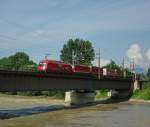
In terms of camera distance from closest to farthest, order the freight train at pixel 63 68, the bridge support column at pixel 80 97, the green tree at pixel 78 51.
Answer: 1. the freight train at pixel 63 68
2. the bridge support column at pixel 80 97
3. the green tree at pixel 78 51

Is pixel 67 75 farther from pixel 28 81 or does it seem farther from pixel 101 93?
pixel 101 93

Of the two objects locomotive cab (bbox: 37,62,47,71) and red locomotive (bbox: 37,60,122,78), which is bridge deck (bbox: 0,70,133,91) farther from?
locomotive cab (bbox: 37,62,47,71)

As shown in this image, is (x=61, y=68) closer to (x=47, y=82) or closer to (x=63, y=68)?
(x=63, y=68)

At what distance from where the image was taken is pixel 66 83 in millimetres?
73000

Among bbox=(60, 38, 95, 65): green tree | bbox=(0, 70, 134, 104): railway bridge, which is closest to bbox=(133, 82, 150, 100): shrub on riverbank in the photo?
bbox=(0, 70, 134, 104): railway bridge

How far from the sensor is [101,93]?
398 ft

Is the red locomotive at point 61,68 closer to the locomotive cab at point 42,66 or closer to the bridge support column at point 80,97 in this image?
the locomotive cab at point 42,66

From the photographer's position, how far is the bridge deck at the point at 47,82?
181ft

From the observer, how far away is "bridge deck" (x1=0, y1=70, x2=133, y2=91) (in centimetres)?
5504

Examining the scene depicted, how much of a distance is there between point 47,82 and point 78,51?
4959 inches

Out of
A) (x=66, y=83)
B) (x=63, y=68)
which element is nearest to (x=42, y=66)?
(x=63, y=68)

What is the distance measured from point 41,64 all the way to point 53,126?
34791 millimetres

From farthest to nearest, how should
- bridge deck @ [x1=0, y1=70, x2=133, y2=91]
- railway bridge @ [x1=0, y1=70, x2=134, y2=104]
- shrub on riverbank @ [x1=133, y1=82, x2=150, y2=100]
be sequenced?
1. shrub on riverbank @ [x1=133, y1=82, x2=150, y2=100]
2. railway bridge @ [x1=0, y1=70, x2=134, y2=104]
3. bridge deck @ [x1=0, y1=70, x2=133, y2=91]

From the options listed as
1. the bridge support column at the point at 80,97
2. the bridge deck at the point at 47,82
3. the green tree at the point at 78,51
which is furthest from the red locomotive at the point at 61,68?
the green tree at the point at 78,51
